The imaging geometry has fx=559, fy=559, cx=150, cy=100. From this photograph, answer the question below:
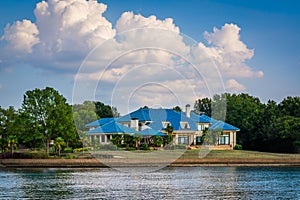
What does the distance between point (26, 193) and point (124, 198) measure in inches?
253

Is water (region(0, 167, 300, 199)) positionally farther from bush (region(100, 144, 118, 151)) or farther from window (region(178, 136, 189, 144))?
window (region(178, 136, 189, 144))

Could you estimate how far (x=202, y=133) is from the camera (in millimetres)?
68062

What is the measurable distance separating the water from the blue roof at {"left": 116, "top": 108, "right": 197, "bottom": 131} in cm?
1638

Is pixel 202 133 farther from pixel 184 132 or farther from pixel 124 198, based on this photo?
pixel 124 198

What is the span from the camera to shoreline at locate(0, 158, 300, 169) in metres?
54.2

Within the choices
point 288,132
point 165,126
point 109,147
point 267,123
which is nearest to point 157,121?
point 165,126

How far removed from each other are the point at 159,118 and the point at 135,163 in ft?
54.7

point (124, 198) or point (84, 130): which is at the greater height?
point (84, 130)

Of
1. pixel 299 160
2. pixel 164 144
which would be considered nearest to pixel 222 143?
pixel 164 144

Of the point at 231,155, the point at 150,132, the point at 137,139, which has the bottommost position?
the point at 231,155

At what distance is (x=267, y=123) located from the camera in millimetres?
69000

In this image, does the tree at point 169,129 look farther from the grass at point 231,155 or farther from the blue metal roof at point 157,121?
the grass at point 231,155

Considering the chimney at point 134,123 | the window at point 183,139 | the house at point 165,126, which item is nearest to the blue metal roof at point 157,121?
the house at point 165,126

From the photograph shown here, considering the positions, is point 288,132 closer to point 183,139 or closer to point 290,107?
point 290,107
